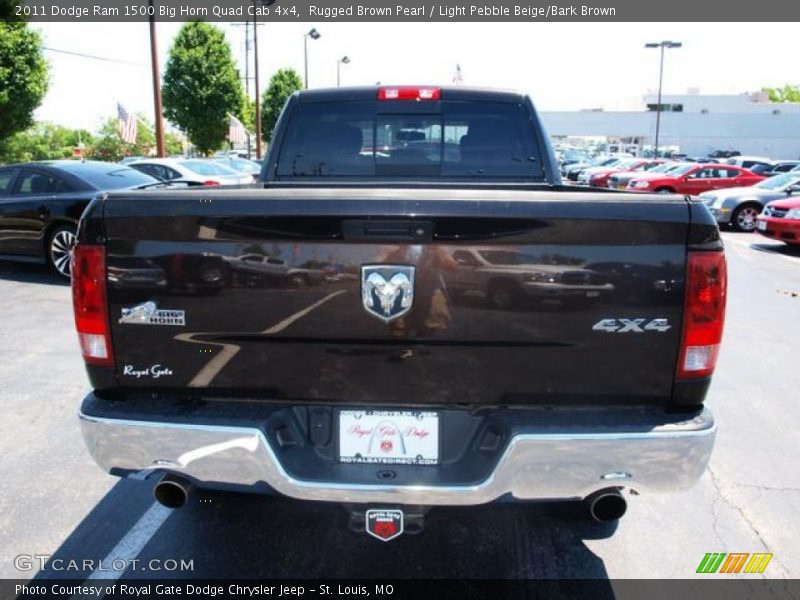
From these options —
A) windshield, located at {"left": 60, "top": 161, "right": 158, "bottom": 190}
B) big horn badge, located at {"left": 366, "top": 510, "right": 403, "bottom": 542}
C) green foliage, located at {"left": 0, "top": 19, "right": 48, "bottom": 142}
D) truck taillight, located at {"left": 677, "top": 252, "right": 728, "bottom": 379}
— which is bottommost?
big horn badge, located at {"left": 366, "top": 510, "right": 403, "bottom": 542}

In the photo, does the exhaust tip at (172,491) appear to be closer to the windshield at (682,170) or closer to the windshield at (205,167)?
the windshield at (205,167)

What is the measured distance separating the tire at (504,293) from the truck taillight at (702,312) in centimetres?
58

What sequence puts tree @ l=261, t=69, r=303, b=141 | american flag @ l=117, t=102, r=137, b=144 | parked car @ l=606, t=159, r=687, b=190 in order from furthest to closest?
tree @ l=261, t=69, r=303, b=141 < parked car @ l=606, t=159, r=687, b=190 < american flag @ l=117, t=102, r=137, b=144

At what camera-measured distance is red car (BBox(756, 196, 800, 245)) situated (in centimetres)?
1245

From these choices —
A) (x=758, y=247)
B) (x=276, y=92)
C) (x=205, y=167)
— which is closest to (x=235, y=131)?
(x=205, y=167)

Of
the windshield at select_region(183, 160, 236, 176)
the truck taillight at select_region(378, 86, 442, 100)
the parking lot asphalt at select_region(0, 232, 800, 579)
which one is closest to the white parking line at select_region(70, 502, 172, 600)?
the parking lot asphalt at select_region(0, 232, 800, 579)

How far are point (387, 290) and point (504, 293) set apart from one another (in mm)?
405

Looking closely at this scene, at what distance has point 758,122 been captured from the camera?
7744 centimetres

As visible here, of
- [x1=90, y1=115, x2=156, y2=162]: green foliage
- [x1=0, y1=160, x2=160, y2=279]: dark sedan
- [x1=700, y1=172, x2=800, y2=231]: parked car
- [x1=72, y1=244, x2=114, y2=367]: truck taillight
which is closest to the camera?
[x1=72, y1=244, x2=114, y2=367]: truck taillight

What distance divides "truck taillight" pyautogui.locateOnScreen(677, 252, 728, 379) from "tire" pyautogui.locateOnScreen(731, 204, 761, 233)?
16370mm

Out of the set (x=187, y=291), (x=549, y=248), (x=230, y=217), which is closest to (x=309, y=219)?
(x=230, y=217)

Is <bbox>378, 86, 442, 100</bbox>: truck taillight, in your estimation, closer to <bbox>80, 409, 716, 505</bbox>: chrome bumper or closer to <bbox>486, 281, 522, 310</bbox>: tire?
<bbox>486, 281, 522, 310</bbox>: tire

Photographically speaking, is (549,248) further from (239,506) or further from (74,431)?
(74,431)

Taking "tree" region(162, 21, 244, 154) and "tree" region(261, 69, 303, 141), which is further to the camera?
"tree" region(261, 69, 303, 141)
